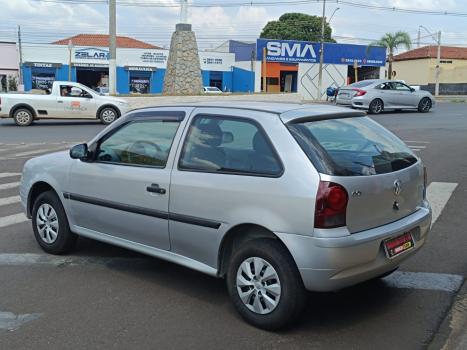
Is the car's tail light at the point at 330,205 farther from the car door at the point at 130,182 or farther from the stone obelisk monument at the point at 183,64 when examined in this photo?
the stone obelisk monument at the point at 183,64

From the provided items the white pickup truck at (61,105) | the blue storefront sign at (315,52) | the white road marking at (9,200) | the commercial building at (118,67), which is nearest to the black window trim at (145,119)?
the white road marking at (9,200)

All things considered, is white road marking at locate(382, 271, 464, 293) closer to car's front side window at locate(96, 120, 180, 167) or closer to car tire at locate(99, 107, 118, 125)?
car's front side window at locate(96, 120, 180, 167)

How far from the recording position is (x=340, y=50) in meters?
55.7

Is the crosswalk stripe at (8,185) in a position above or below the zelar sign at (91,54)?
below

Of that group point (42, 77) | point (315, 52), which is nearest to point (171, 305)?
point (42, 77)

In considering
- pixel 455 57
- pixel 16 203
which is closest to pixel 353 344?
pixel 16 203

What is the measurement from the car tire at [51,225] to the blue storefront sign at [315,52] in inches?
1837

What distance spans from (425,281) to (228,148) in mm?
2235

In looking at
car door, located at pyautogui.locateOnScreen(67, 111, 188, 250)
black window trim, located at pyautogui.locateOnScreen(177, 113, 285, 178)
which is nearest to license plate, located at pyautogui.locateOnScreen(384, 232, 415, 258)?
black window trim, located at pyautogui.locateOnScreen(177, 113, 285, 178)

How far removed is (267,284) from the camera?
4.07 m

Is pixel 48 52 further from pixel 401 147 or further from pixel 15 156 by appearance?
pixel 401 147

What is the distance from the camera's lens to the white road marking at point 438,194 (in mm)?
7730

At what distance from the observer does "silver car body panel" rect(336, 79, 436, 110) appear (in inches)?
962

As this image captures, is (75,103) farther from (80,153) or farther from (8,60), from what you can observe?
(8,60)
